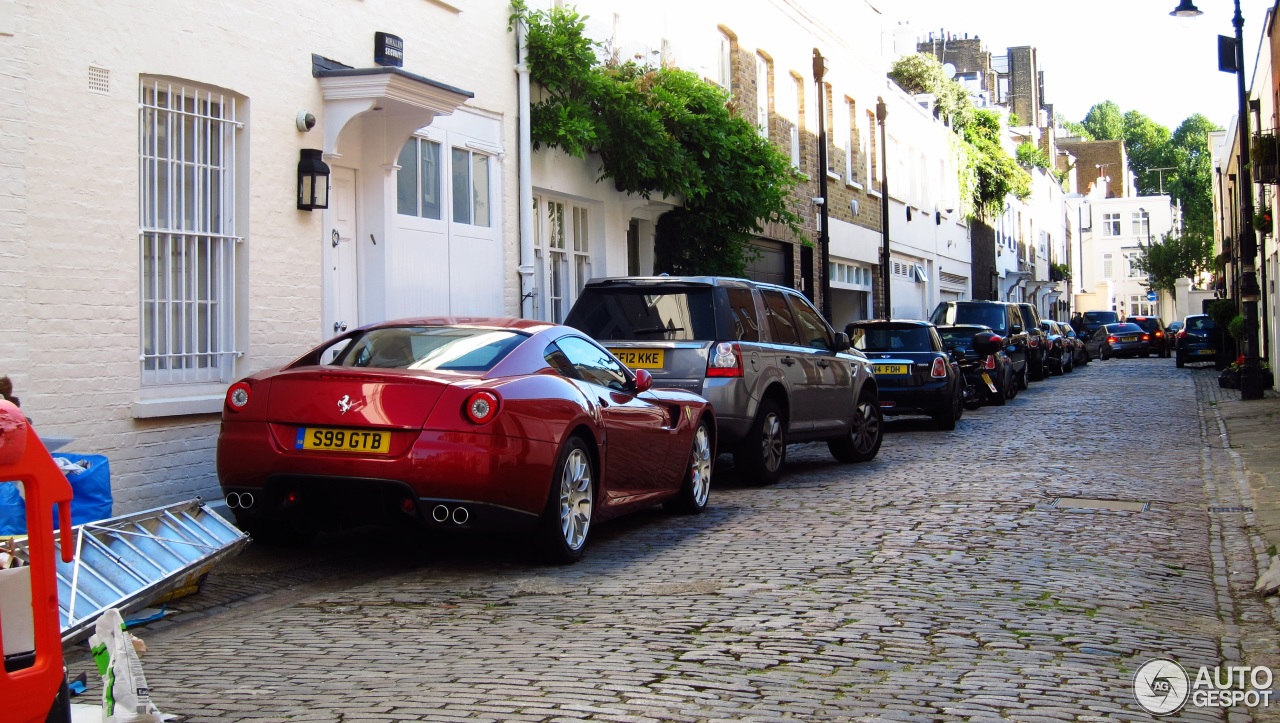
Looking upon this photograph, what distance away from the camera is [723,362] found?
10891mm

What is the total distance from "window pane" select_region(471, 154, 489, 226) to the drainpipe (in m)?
0.50

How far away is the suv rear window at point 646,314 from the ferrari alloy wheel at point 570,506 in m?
3.55

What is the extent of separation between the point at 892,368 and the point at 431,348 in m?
10.8

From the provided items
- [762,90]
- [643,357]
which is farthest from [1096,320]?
[643,357]

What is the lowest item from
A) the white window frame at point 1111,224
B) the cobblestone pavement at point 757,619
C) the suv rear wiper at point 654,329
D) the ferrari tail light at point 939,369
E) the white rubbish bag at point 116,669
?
the cobblestone pavement at point 757,619

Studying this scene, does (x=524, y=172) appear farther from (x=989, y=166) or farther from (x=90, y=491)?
(x=989, y=166)

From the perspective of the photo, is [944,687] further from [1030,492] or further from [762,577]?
[1030,492]

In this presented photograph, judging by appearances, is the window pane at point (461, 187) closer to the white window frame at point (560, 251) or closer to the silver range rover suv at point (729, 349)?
the white window frame at point (560, 251)

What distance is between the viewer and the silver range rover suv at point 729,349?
10938 mm

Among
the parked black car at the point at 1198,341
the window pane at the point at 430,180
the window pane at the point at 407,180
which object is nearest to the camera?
the window pane at the point at 407,180

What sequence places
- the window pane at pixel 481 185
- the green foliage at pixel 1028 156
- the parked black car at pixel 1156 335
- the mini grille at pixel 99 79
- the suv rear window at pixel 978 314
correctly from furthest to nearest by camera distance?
the green foliage at pixel 1028 156
the parked black car at pixel 1156 335
the suv rear window at pixel 978 314
the window pane at pixel 481 185
the mini grille at pixel 99 79

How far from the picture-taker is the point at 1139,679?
507cm

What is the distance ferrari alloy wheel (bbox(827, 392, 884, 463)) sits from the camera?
44.8 feet

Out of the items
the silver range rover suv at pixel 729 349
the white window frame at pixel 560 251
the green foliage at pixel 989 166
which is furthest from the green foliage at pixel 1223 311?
the silver range rover suv at pixel 729 349
